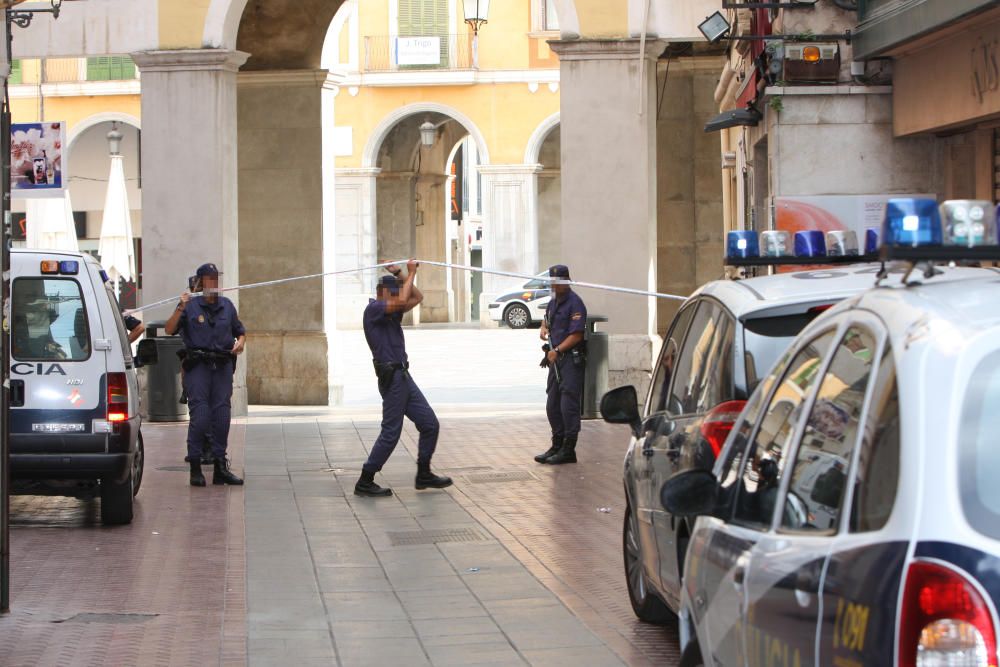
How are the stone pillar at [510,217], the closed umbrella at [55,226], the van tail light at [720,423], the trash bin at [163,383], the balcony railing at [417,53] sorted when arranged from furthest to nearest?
1. the balcony railing at [417,53]
2. the stone pillar at [510,217]
3. the closed umbrella at [55,226]
4. the trash bin at [163,383]
5. the van tail light at [720,423]

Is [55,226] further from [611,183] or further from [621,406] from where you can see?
[621,406]

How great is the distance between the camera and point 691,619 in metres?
4.93

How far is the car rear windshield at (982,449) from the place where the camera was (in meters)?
3.15

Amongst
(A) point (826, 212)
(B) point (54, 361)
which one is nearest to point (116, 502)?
(B) point (54, 361)

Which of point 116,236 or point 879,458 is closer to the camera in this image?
point 879,458

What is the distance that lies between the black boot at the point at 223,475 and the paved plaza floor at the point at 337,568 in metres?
0.14

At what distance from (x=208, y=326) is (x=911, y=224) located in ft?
33.1

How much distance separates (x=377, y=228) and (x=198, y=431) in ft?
122

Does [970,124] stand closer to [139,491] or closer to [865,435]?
[139,491]

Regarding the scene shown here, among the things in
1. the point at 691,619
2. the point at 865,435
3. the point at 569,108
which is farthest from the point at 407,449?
the point at 865,435

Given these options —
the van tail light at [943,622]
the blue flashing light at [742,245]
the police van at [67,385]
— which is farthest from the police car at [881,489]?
the police van at [67,385]

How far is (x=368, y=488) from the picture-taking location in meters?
12.8

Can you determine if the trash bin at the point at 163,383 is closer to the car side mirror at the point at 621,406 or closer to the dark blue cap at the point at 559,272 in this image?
the dark blue cap at the point at 559,272

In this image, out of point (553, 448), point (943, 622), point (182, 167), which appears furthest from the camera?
point (182, 167)
